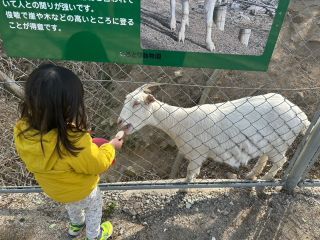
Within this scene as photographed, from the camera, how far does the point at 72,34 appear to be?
277cm

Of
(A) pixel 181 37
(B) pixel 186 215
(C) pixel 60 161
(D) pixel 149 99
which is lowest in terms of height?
(B) pixel 186 215

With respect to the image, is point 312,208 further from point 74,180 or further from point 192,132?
point 74,180

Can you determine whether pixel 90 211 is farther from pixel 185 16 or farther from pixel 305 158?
pixel 305 158

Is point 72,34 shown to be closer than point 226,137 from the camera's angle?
Yes

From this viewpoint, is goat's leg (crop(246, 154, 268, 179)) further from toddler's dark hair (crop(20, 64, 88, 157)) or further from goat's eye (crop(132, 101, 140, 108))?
toddler's dark hair (crop(20, 64, 88, 157))

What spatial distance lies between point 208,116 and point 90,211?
160 centimetres

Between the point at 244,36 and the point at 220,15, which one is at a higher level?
the point at 220,15

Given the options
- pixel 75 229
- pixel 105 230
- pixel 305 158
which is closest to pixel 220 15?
pixel 305 158

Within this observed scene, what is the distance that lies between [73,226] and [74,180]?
110cm

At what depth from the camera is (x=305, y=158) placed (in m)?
3.65

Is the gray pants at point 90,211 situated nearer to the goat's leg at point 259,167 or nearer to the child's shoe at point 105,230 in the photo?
the child's shoe at point 105,230

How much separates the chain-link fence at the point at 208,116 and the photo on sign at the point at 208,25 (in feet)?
3.85

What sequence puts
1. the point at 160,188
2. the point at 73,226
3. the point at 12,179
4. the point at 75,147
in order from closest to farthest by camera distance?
the point at 75,147, the point at 73,226, the point at 160,188, the point at 12,179

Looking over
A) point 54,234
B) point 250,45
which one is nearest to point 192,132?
point 250,45
